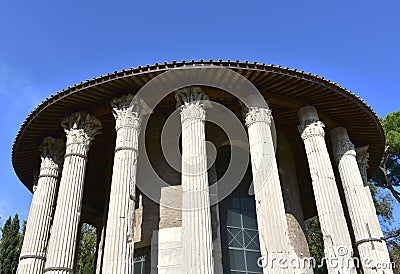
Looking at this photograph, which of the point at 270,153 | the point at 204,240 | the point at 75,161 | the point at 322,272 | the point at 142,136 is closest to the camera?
the point at 204,240

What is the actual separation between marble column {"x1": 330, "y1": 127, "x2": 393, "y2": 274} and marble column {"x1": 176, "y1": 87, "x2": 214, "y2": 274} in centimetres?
441

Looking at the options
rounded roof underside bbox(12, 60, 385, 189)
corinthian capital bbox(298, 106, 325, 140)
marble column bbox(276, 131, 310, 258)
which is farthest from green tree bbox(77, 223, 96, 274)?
corinthian capital bbox(298, 106, 325, 140)

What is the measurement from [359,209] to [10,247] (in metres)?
15.0

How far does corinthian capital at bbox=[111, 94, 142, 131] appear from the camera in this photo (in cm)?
957

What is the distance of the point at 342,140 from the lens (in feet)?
37.9

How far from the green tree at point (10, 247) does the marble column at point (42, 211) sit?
8.36 meters

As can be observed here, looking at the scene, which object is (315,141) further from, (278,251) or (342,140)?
(278,251)

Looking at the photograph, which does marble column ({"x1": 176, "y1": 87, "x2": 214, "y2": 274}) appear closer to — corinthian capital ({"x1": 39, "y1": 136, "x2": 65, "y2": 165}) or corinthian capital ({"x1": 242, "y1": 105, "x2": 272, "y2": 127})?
corinthian capital ({"x1": 242, "y1": 105, "x2": 272, "y2": 127})

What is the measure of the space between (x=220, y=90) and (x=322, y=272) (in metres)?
15.7

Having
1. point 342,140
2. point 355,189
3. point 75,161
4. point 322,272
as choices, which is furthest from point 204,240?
point 322,272

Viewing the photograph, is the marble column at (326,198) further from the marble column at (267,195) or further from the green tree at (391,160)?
the green tree at (391,160)

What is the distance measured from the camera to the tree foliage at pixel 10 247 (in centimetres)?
1734

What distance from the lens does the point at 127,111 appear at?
9734mm

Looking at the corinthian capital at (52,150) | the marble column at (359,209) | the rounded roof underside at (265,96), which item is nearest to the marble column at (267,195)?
the rounded roof underside at (265,96)
